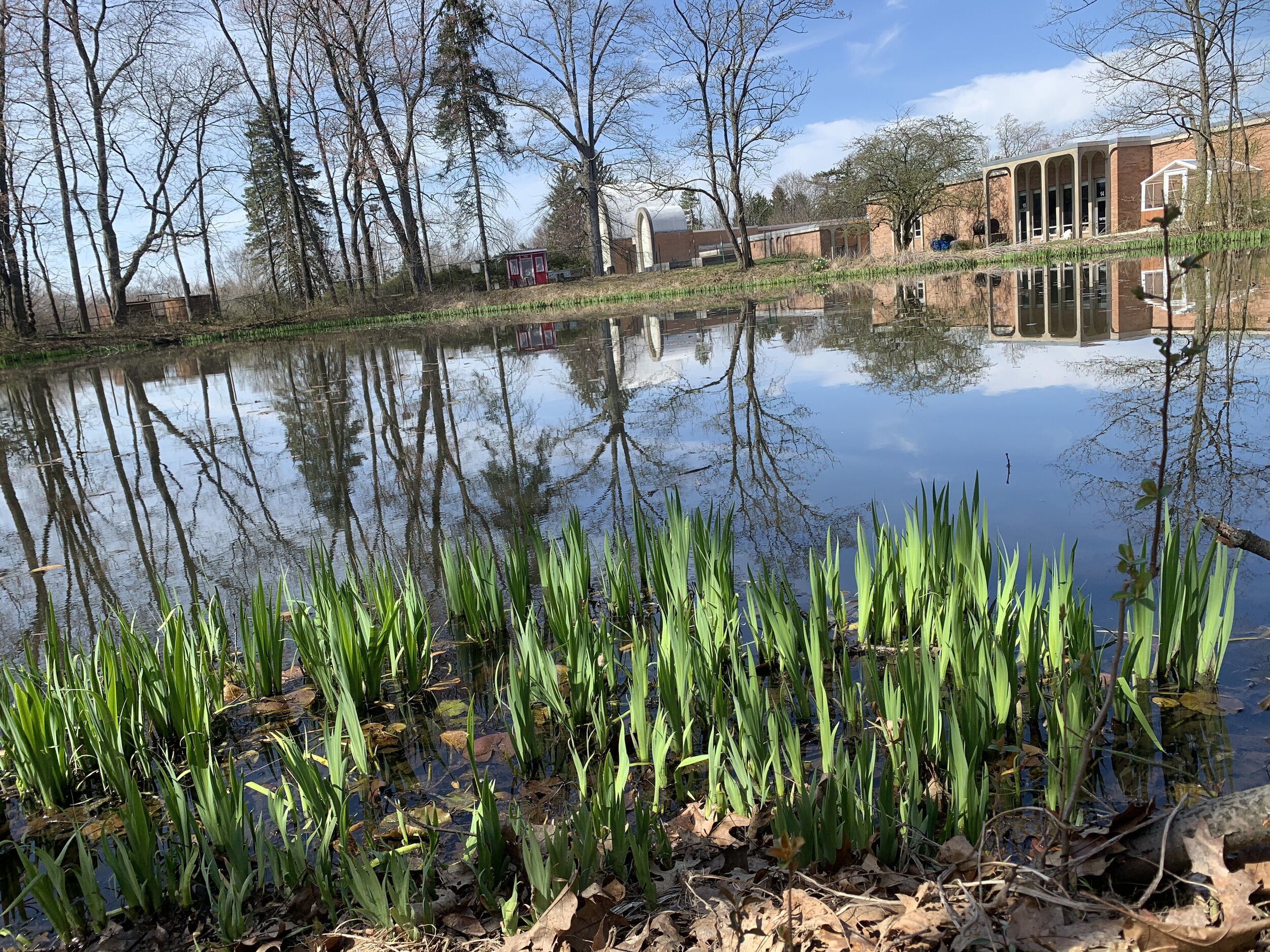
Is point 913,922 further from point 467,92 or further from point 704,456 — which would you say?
point 467,92

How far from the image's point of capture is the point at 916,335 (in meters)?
11.6

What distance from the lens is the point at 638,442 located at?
7.09 meters

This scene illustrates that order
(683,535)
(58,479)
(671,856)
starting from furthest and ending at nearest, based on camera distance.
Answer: (58,479) → (683,535) → (671,856)

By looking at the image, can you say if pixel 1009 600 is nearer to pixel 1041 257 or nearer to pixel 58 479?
pixel 58 479

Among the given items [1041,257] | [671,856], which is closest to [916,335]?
[671,856]

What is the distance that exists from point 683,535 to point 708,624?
43 centimetres

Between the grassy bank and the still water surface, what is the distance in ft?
39.3

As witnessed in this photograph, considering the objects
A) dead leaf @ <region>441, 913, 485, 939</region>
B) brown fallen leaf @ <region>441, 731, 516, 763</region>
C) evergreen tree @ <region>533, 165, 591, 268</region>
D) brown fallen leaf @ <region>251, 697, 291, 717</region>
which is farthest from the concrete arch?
dead leaf @ <region>441, 913, 485, 939</region>

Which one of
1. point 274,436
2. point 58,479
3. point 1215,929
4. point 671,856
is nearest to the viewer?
point 1215,929

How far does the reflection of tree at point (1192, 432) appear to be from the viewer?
4160 mm

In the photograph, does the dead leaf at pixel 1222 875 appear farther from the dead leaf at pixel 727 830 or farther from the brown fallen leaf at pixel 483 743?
the brown fallen leaf at pixel 483 743

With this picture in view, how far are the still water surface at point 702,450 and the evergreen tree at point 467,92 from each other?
24.6 meters

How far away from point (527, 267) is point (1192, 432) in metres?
41.6

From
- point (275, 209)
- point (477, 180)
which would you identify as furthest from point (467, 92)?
point (275, 209)
